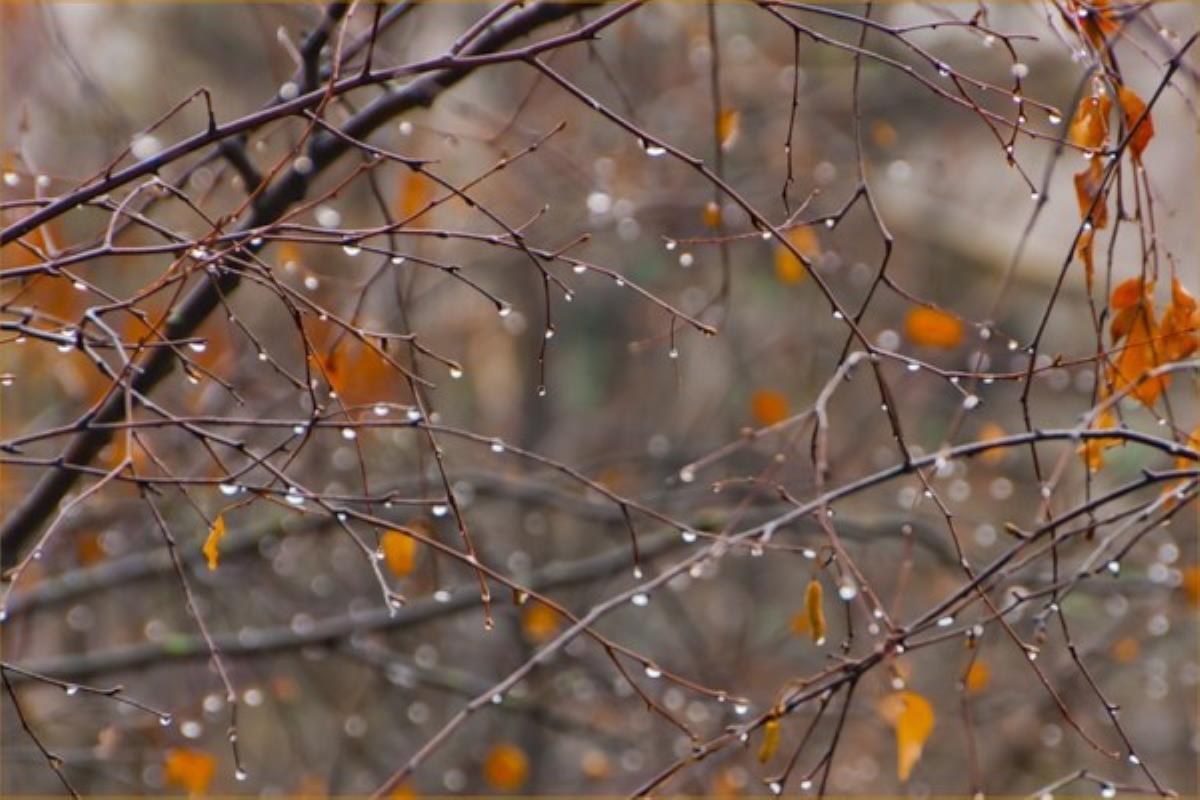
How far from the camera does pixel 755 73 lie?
5.68 metres

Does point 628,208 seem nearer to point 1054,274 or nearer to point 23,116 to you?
point 23,116

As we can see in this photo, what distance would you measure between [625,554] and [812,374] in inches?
79.0

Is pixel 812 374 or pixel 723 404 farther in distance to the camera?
pixel 723 404

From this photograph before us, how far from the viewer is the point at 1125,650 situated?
13.8 ft

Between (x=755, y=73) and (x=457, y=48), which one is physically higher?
(x=755, y=73)

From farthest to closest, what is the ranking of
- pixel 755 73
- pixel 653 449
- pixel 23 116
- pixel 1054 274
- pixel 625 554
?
pixel 1054 274, pixel 755 73, pixel 653 449, pixel 625 554, pixel 23 116

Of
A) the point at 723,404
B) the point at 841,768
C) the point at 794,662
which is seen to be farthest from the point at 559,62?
the point at 841,768

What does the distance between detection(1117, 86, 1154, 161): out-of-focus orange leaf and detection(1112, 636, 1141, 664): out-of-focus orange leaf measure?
259 cm

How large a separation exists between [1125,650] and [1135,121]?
8.75 feet

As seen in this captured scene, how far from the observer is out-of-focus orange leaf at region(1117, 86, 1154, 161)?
6.04 ft

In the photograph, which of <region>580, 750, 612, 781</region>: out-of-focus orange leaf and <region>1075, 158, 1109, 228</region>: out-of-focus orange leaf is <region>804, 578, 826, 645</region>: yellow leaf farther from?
<region>580, 750, 612, 781</region>: out-of-focus orange leaf

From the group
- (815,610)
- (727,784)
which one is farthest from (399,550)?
(727,784)

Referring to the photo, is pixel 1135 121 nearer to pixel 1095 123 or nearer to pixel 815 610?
pixel 1095 123

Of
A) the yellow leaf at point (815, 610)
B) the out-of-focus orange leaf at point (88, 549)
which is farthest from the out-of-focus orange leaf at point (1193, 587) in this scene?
the out-of-focus orange leaf at point (88, 549)
